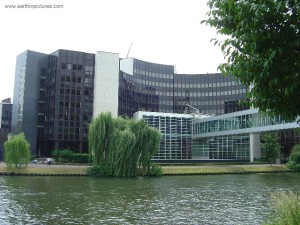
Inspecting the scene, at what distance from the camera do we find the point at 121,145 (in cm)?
5850

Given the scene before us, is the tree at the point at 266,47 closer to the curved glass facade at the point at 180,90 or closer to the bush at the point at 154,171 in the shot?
the bush at the point at 154,171

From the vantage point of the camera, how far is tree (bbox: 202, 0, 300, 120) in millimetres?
8688

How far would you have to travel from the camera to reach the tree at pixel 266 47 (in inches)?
342

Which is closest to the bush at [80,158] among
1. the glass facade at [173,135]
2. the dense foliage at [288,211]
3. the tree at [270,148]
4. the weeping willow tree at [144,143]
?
the glass facade at [173,135]

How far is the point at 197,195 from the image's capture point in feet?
117

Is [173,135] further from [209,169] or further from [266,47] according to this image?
[266,47]

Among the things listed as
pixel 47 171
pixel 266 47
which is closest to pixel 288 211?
pixel 266 47

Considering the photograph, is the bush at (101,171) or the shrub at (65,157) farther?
the shrub at (65,157)

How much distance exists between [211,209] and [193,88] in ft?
424

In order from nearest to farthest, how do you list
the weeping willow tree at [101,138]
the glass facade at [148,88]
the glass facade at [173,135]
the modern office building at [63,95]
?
the weeping willow tree at [101,138]
the glass facade at [173,135]
the modern office building at [63,95]
the glass facade at [148,88]

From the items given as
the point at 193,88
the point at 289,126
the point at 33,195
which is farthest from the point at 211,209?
the point at 193,88

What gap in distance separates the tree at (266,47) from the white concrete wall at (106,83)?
99.0 metres

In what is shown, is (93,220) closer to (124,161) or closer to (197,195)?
(197,195)

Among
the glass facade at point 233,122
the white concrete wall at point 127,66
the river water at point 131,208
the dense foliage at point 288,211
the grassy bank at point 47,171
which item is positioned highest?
the white concrete wall at point 127,66
